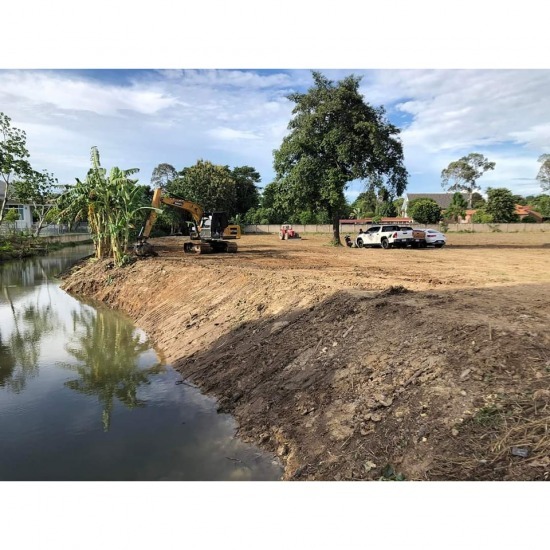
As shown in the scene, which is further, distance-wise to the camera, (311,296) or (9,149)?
(9,149)

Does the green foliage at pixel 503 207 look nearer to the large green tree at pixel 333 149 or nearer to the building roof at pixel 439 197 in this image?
the building roof at pixel 439 197

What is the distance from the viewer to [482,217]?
56.0m

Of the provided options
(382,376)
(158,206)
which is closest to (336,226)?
(158,206)

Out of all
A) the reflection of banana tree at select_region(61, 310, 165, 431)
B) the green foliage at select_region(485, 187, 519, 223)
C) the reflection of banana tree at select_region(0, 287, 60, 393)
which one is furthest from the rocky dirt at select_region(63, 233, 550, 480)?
the green foliage at select_region(485, 187, 519, 223)

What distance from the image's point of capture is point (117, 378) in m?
7.64

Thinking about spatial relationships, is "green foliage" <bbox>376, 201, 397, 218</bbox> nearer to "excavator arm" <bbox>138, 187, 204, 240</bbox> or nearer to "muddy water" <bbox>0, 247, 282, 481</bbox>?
"excavator arm" <bbox>138, 187, 204, 240</bbox>

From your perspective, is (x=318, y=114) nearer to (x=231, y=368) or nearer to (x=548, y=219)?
(x=231, y=368)

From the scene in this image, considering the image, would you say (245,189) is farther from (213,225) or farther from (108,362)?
(108,362)

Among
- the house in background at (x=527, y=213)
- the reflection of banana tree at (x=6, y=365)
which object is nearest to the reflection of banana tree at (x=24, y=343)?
the reflection of banana tree at (x=6, y=365)

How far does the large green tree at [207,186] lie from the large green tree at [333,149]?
2681 cm

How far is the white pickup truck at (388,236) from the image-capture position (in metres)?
25.4

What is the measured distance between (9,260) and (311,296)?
26055mm

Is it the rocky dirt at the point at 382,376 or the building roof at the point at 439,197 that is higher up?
the building roof at the point at 439,197

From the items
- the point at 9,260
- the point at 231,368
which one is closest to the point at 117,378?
the point at 231,368
